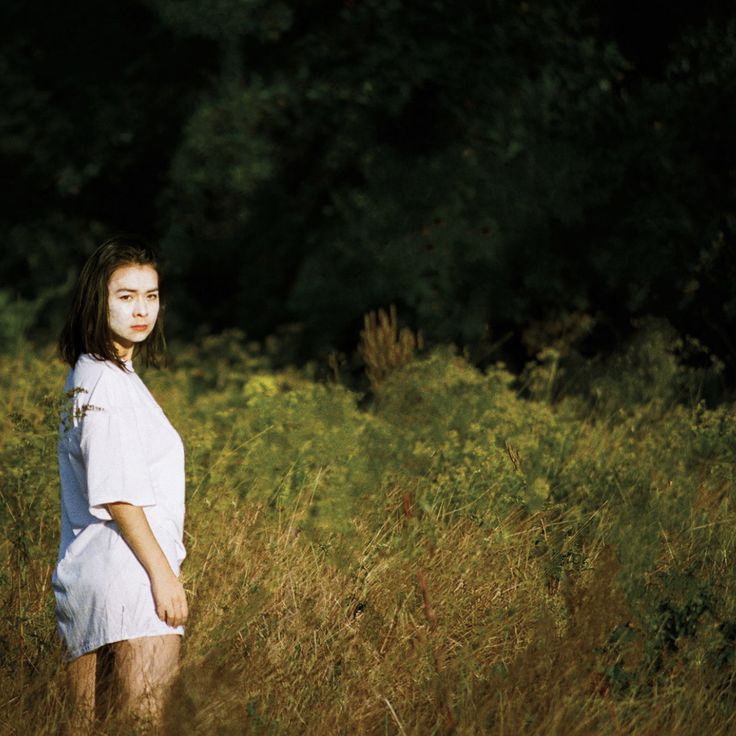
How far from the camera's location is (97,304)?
11.0 feet

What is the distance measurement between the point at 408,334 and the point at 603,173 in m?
1.87

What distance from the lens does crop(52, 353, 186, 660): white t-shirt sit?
3.08 m

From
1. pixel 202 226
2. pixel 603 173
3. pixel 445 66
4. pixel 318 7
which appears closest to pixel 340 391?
pixel 603 173

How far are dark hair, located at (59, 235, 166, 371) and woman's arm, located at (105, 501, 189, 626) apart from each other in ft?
1.31

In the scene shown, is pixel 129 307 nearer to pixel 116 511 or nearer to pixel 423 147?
pixel 116 511

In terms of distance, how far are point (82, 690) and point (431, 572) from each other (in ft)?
4.80

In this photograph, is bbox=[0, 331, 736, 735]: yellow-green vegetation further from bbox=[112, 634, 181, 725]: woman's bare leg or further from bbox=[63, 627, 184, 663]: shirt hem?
bbox=[63, 627, 184, 663]: shirt hem

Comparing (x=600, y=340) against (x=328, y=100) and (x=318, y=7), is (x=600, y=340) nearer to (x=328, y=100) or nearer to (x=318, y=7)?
(x=328, y=100)

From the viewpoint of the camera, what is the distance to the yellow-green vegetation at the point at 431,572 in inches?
141

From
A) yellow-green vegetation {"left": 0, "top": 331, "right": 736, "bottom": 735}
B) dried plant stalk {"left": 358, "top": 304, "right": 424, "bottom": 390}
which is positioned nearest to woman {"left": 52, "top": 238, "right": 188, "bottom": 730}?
yellow-green vegetation {"left": 0, "top": 331, "right": 736, "bottom": 735}

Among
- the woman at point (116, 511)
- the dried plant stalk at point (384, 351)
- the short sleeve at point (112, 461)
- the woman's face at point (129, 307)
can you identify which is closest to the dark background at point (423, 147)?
the dried plant stalk at point (384, 351)

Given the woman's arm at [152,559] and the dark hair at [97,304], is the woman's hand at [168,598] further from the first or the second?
the dark hair at [97,304]

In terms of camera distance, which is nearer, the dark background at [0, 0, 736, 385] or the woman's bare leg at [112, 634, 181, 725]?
the woman's bare leg at [112, 634, 181, 725]

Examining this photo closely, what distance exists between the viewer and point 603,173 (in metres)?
8.87
